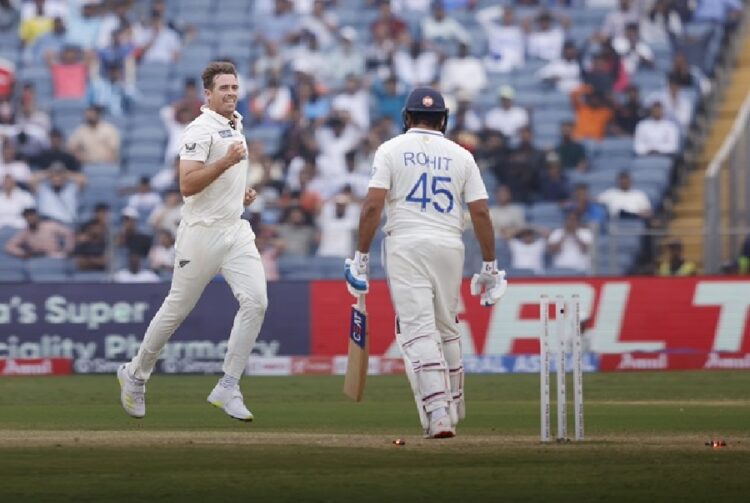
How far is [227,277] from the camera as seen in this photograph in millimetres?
12164

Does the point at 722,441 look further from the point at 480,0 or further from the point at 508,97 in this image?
the point at 480,0

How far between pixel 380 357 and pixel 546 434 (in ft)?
31.9

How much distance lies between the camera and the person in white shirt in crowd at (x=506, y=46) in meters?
26.2

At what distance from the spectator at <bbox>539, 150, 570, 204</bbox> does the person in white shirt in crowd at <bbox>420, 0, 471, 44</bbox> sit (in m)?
3.56

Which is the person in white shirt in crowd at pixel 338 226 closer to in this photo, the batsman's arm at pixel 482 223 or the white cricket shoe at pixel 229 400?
the white cricket shoe at pixel 229 400

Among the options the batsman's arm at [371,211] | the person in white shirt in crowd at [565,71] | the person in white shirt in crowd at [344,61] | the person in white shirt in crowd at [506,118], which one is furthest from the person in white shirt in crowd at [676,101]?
the batsman's arm at [371,211]

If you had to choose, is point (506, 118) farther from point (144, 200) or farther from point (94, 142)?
point (94, 142)

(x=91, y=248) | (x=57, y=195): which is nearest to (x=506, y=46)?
(x=57, y=195)

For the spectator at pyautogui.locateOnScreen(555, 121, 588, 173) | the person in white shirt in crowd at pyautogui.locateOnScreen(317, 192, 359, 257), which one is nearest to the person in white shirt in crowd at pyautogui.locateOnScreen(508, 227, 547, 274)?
the person in white shirt in crowd at pyautogui.locateOnScreen(317, 192, 359, 257)

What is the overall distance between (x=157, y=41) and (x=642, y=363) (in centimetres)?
1029

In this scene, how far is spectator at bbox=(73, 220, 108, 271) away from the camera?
21.7m

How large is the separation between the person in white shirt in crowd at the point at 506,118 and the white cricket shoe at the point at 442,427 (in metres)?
14.1

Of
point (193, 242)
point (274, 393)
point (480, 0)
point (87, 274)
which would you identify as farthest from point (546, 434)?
point (480, 0)

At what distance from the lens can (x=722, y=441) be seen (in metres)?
10.8
